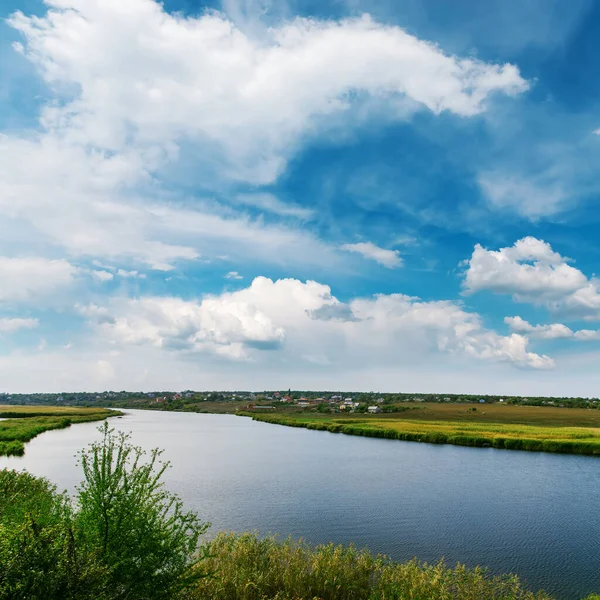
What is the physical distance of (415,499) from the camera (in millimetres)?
38156

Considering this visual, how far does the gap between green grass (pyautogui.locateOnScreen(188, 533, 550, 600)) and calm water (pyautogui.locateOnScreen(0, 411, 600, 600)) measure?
5.78 metres

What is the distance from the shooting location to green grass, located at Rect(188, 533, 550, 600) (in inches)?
621

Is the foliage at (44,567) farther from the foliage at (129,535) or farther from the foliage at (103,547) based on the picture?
the foliage at (129,535)

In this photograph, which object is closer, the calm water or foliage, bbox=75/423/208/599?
foliage, bbox=75/423/208/599

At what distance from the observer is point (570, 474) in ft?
167

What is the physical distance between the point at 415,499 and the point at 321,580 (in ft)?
76.0

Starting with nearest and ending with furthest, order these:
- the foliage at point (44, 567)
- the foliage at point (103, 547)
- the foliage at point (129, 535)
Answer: the foliage at point (44, 567) → the foliage at point (103, 547) → the foliage at point (129, 535)

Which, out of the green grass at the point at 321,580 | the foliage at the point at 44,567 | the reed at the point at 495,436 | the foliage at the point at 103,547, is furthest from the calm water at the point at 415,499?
the foliage at the point at 44,567

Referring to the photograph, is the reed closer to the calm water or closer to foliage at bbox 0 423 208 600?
the calm water

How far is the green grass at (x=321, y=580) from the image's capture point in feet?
51.8

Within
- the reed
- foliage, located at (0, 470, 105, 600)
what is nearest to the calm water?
the reed

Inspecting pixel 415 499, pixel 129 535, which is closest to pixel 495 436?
pixel 415 499

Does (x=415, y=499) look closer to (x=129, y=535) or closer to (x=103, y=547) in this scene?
(x=129, y=535)

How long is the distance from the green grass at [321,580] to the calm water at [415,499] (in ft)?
18.9
